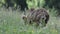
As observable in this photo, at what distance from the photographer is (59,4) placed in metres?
19.3

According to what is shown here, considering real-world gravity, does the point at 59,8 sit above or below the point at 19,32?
below

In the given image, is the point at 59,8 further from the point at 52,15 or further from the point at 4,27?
the point at 4,27

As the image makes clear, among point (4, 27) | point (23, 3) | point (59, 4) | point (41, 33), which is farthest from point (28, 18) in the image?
point (23, 3)

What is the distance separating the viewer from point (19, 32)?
17.0 feet

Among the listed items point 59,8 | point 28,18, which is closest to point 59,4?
point 59,8

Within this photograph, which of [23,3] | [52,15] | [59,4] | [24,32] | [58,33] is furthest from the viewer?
[23,3]

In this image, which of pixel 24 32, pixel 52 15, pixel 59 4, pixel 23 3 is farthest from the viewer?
pixel 23 3

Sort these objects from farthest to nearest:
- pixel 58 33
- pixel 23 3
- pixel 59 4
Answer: pixel 23 3, pixel 59 4, pixel 58 33

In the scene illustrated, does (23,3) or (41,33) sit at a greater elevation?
(41,33)

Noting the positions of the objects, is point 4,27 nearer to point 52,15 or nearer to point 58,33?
point 58,33

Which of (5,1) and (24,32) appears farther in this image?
(5,1)

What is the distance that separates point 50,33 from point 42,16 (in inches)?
87.6

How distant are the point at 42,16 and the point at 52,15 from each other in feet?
8.75

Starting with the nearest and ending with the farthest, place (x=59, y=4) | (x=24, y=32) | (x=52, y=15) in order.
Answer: (x=24, y=32), (x=52, y=15), (x=59, y=4)
